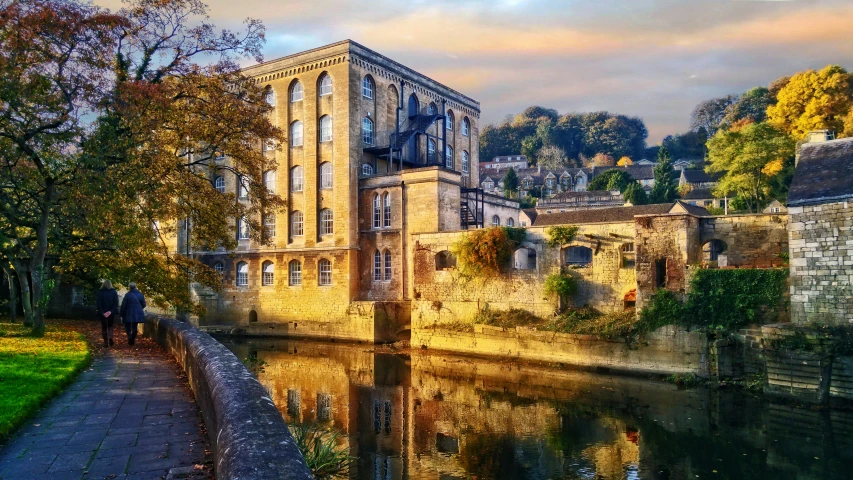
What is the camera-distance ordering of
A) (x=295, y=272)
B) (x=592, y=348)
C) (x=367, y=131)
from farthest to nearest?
(x=295, y=272), (x=367, y=131), (x=592, y=348)

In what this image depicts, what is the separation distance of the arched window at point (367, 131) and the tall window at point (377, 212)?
10.7 ft

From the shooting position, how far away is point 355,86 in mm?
30641

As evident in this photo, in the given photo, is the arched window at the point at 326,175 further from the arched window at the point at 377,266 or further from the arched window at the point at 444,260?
the arched window at the point at 444,260

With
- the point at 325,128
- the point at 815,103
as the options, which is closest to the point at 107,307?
the point at 325,128

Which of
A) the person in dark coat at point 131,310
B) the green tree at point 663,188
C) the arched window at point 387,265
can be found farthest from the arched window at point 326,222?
the green tree at point 663,188

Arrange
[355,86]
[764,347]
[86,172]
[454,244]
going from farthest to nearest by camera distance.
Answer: [355,86] < [454,244] < [764,347] < [86,172]

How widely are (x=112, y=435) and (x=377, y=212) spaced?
2416 cm

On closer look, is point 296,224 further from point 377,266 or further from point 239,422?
point 239,422

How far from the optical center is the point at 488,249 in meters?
24.2

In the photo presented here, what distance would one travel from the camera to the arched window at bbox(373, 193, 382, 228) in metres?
30.7

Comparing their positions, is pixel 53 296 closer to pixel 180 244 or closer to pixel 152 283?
pixel 180 244

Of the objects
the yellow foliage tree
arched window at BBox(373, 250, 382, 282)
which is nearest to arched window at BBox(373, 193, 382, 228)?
arched window at BBox(373, 250, 382, 282)

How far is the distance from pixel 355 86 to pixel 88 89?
17.6 metres

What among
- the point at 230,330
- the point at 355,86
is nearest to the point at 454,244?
the point at 355,86
